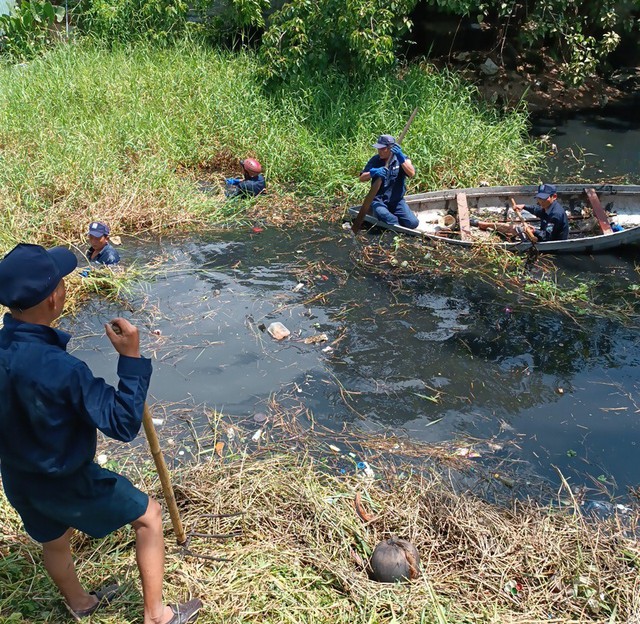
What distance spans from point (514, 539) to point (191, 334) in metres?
3.59

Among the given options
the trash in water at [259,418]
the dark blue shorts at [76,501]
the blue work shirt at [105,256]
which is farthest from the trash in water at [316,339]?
the dark blue shorts at [76,501]

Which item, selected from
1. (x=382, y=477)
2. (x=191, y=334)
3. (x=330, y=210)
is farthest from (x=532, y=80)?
(x=382, y=477)

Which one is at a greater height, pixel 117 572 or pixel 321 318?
pixel 117 572

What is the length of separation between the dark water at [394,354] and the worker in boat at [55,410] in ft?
7.23

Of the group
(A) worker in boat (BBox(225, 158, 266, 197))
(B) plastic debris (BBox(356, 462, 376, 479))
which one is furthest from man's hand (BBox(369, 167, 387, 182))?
(B) plastic debris (BBox(356, 462, 376, 479))

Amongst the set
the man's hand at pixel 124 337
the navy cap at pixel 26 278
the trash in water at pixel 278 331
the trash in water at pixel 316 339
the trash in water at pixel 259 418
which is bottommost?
the trash in water at pixel 316 339

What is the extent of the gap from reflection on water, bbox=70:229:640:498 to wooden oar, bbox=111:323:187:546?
1.80 m

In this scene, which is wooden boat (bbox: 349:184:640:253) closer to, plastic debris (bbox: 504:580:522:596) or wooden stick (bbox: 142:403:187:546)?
plastic debris (bbox: 504:580:522:596)

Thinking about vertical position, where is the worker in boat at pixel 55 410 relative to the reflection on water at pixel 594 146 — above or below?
above

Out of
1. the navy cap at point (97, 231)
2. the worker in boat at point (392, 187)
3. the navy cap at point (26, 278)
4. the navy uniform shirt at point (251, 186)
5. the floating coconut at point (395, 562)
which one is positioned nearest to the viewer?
the navy cap at point (26, 278)

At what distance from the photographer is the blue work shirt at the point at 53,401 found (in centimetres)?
215

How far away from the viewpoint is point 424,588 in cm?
310

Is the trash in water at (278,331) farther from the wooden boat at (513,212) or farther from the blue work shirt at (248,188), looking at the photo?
the blue work shirt at (248,188)

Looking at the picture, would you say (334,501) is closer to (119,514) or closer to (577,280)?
(119,514)
